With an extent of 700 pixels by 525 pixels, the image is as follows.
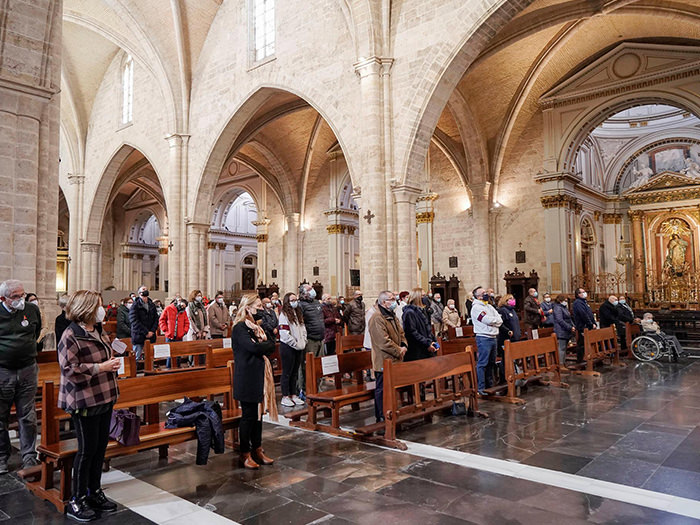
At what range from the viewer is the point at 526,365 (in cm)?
841

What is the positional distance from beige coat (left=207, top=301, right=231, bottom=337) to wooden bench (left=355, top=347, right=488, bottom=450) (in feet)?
15.9

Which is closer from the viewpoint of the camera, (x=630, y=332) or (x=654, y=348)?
(x=654, y=348)

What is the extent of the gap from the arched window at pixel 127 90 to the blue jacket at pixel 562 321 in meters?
19.3

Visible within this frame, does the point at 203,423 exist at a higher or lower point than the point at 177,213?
lower

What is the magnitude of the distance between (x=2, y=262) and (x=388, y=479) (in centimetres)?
587

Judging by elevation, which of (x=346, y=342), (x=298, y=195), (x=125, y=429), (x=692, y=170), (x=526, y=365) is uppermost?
(x=692, y=170)

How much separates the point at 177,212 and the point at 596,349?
47.4 feet

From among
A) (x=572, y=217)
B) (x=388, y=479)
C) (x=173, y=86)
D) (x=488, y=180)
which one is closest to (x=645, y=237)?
(x=572, y=217)

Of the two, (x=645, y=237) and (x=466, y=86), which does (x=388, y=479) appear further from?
(x=645, y=237)

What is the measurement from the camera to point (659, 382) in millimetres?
8758

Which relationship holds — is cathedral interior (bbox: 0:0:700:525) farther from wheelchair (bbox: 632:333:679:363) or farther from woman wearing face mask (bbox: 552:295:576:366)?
woman wearing face mask (bbox: 552:295:576:366)

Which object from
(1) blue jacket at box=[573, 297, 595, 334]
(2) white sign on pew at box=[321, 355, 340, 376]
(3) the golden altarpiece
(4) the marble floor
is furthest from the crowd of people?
(3) the golden altarpiece

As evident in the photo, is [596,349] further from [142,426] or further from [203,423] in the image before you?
[142,426]

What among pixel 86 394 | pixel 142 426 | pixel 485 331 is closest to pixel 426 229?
pixel 485 331
